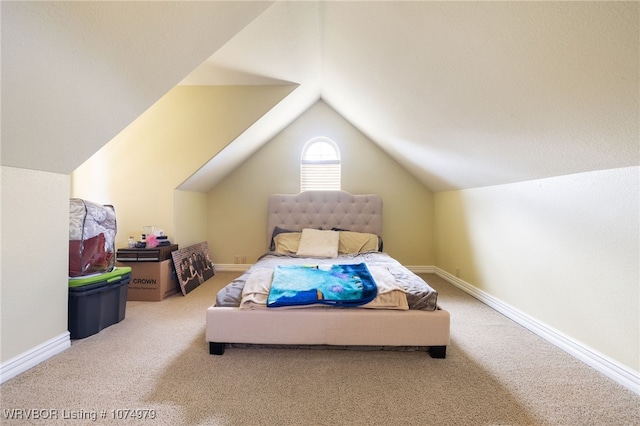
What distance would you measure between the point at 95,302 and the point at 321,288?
1.85 m

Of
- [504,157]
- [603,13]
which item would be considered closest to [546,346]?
[504,157]

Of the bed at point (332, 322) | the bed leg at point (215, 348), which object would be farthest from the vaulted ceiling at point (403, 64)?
the bed leg at point (215, 348)

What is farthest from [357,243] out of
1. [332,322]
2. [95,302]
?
[95,302]

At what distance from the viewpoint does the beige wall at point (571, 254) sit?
1.55m

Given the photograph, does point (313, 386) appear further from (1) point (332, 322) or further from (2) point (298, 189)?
(2) point (298, 189)

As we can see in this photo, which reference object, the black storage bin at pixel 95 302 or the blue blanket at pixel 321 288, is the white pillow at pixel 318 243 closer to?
the blue blanket at pixel 321 288

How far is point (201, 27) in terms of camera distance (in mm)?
1516

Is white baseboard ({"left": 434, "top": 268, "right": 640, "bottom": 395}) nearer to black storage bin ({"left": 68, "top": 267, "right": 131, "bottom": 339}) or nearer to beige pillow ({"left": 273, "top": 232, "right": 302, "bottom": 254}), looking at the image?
beige pillow ({"left": 273, "top": 232, "right": 302, "bottom": 254})

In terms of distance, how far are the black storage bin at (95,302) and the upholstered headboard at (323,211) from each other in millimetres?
1950

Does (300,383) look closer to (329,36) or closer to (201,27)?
(201,27)

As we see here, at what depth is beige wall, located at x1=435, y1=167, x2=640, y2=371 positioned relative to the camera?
5.09ft

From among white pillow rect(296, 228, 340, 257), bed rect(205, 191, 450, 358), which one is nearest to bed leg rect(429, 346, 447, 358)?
bed rect(205, 191, 450, 358)

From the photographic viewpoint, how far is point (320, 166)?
4117mm

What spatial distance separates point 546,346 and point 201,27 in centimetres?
324
